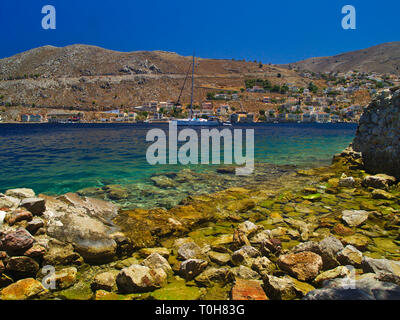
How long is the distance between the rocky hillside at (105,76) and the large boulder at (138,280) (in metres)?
119

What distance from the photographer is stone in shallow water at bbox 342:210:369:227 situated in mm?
4650

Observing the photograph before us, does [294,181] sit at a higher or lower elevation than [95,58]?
lower

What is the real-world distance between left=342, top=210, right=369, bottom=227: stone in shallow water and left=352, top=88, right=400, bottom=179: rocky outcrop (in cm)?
388

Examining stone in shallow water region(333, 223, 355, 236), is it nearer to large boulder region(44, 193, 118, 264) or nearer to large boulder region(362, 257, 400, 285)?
Result: large boulder region(362, 257, 400, 285)

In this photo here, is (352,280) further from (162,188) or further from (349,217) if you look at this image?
(162,188)

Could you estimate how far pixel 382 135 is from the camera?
8.66 meters

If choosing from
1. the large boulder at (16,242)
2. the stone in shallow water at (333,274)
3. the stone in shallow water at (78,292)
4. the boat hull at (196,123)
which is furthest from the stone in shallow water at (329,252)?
the boat hull at (196,123)

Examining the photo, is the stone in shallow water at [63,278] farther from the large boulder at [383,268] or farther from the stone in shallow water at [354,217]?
the stone in shallow water at [354,217]

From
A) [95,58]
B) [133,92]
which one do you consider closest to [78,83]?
[133,92]

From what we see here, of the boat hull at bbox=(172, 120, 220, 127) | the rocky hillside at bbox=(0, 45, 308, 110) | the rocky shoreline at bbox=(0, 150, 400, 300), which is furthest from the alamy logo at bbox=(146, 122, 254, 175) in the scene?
the rocky hillside at bbox=(0, 45, 308, 110)

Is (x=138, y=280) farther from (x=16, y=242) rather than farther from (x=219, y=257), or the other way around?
(x=16, y=242)

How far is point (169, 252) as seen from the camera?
3.87 m

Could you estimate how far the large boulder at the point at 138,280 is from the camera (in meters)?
2.87
